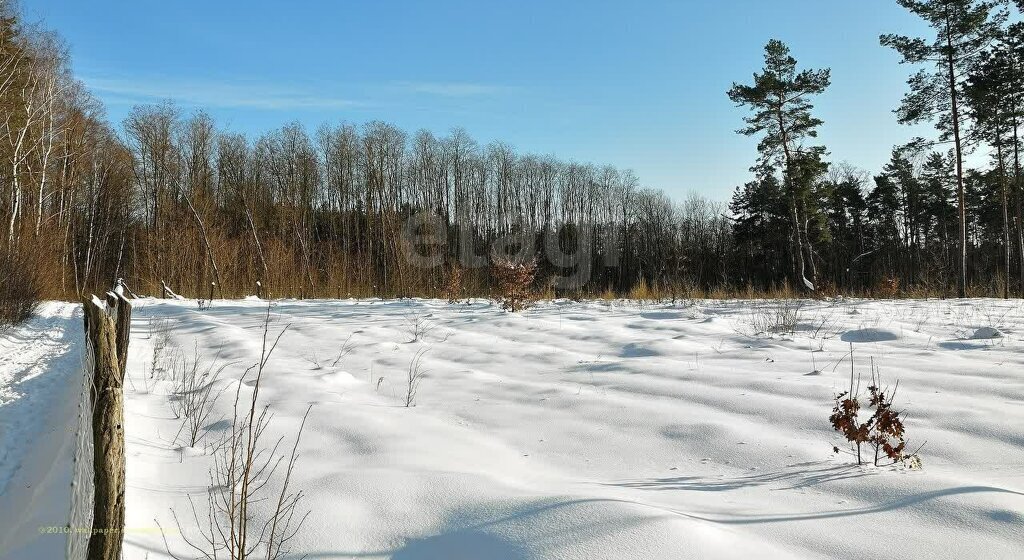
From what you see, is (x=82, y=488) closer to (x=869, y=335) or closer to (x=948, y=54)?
(x=869, y=335)

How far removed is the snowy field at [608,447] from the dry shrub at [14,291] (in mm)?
3956

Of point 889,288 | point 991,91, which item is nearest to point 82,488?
point 889,288

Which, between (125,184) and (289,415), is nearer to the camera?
(289,415)

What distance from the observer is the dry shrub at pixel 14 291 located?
352 inches

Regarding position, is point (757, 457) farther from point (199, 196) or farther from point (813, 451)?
point (199, 196)

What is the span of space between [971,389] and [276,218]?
2761cm

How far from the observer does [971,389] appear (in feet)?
11.0

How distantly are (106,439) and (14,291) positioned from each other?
10084mm

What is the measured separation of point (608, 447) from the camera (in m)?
2.91

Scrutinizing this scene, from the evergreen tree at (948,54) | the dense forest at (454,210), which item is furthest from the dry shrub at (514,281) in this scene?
the evergreen tree at (948,54)

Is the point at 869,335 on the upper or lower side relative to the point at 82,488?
upper

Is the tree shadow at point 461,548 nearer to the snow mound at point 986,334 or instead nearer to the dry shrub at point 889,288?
the snow mound at point 986,334

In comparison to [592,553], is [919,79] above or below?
A: above

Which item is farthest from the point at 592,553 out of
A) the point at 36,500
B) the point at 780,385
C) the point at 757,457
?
the point at 36,500
